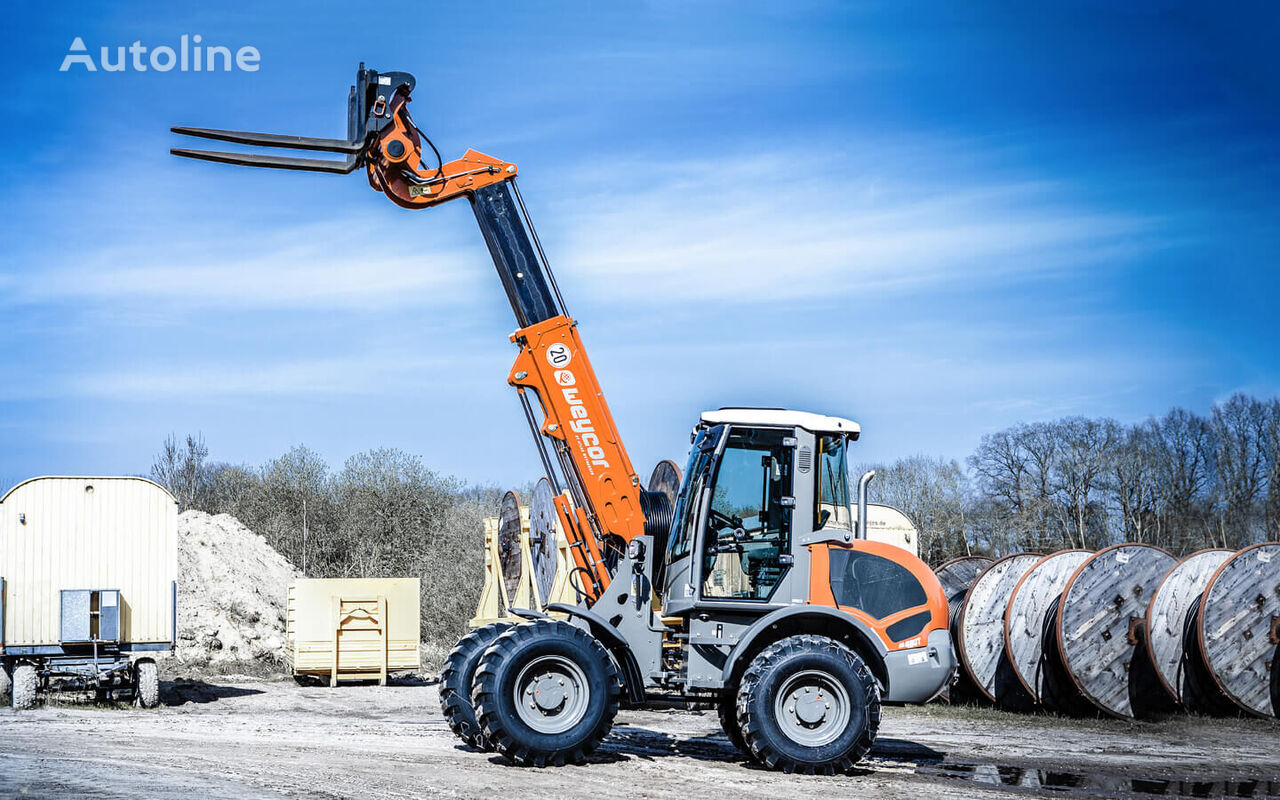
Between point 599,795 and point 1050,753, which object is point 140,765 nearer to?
point 599,795

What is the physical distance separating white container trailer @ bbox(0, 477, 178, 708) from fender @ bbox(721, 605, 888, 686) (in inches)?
373

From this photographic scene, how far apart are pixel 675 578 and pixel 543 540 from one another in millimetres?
8511

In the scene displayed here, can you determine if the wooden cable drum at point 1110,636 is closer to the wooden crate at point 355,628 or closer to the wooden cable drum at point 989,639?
the wooden cable drum at point 989,639

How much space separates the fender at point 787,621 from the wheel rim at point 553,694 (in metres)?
1.17

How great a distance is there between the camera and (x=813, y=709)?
9.60 meters

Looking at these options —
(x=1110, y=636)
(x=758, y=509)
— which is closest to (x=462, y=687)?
(x=758, y=509)

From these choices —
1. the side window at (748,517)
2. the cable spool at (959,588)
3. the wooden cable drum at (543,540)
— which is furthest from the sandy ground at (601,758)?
the wooden cable drum at (543,540)

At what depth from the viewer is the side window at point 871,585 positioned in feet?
32.6

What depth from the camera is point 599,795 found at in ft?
27.6

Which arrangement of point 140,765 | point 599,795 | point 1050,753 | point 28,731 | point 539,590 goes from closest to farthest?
point 599,795 → point 140,765 → point 1050,753 → point 28,731 → point 539,590

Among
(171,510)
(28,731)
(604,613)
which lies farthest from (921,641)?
(171,510)

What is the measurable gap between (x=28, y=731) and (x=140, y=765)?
3747mm

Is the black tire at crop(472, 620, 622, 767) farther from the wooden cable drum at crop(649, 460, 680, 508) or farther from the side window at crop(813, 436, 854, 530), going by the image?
the wooden cable drum at crop(649, 460, 680, 508)

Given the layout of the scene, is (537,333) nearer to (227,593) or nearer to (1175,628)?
(1175,628)
